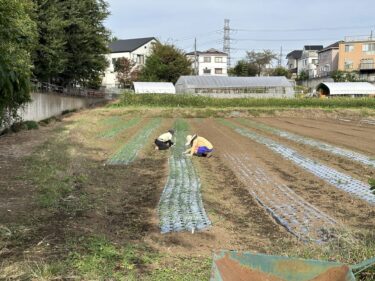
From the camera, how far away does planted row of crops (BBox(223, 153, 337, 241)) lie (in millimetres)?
6407

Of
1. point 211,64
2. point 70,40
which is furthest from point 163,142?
point 211,64

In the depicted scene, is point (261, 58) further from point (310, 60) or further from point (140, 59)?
point (140, 59)

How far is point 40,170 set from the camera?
34.4 feet

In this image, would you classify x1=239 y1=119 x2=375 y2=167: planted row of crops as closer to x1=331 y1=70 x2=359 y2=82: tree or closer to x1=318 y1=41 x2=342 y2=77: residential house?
x1=331 y1=70 x2=359 y2=82: tree

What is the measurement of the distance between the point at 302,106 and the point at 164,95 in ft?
45.1

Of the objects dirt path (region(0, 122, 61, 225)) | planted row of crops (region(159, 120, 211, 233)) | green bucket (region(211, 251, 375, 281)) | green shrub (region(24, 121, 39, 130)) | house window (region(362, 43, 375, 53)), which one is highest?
house window (region(362, 43, 375, 53))

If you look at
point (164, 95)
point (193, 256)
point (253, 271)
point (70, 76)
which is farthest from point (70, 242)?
point (164, 95)

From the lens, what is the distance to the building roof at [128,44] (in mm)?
76000

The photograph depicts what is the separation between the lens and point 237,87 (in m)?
51.4

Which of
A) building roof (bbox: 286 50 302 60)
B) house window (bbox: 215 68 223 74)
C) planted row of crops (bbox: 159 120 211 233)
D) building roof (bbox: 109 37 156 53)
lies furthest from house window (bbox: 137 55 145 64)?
planted row of crops (bbox: 159 120 211 233)

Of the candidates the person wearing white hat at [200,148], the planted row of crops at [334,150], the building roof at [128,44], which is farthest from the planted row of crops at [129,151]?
the building roof at [128,44]

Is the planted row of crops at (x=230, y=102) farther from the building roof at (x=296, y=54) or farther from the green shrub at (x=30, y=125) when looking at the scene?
the building roof at (x=296, y=54)

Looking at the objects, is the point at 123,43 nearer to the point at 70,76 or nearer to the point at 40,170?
the point at 70,76

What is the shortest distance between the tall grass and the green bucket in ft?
133
